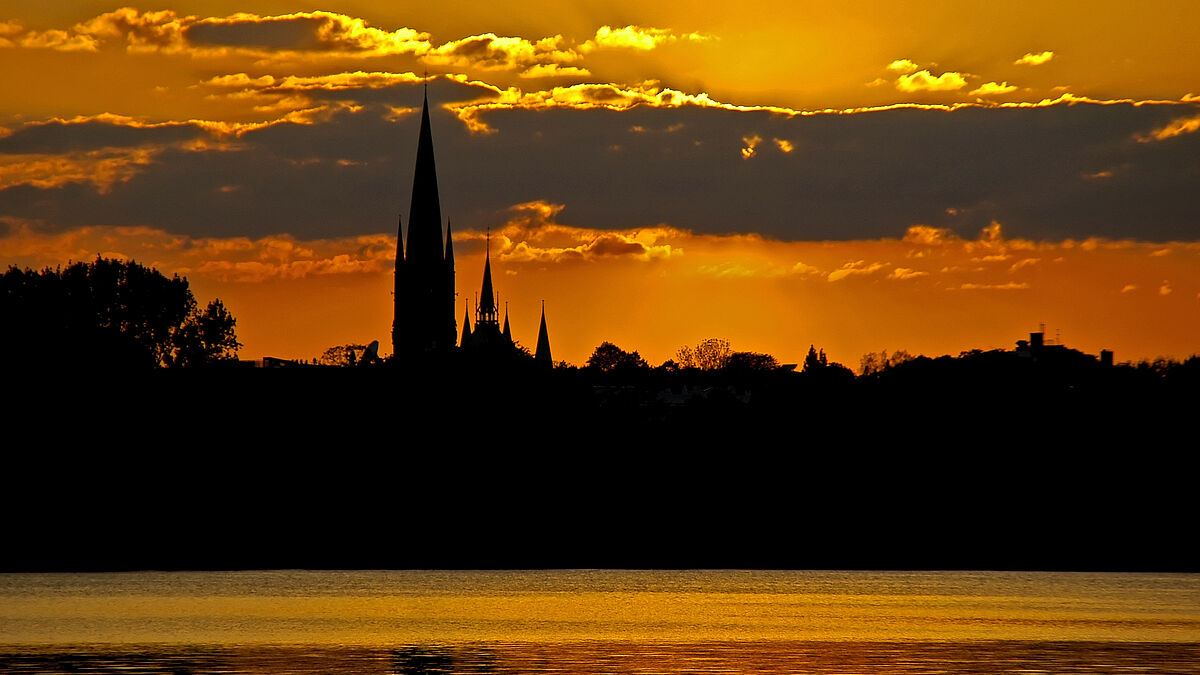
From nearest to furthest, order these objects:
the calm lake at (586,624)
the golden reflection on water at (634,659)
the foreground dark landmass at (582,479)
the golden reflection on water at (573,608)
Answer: the golden reflection on water at (634,659)
the calm lake at (586,624)
the golden reflection on water at (573,608)
the foreground dark landmass at (582,479)

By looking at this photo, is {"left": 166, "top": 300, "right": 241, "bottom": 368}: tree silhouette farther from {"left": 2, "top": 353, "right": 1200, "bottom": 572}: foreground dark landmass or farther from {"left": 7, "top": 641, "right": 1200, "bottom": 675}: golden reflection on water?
{"left": 7, "top": 641, "right": 1200, "bottom": 675}: golden reflection on water

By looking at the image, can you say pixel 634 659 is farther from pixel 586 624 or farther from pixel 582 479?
pixel 582 479

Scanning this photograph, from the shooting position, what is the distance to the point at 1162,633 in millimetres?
74438

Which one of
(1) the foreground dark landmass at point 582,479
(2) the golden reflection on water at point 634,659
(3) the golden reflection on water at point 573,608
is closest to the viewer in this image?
(2) the golden reflection on water at point 634,659

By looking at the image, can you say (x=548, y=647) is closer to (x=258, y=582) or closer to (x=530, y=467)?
(x=258, y=582)

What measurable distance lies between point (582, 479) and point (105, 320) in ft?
140

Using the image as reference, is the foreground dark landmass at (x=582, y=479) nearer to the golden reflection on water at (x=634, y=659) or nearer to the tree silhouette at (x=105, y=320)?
the tree silhouette at (x=105, y=320)

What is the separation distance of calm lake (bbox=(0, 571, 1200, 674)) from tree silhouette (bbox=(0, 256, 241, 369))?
84.1ft

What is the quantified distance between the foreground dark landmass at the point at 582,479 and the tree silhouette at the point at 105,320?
3.32 meters

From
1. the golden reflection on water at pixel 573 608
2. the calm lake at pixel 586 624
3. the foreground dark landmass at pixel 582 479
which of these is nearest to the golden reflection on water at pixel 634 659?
the calm lake at pixel 586 624

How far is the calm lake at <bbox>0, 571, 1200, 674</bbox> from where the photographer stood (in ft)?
200

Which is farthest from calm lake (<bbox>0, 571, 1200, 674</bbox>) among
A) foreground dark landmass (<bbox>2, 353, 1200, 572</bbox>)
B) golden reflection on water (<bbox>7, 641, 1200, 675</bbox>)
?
foreground dark landmass (<bbox>2, 353, 1200, 572</bbox>)

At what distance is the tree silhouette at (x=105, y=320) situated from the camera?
132 metres

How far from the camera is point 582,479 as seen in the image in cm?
13100
